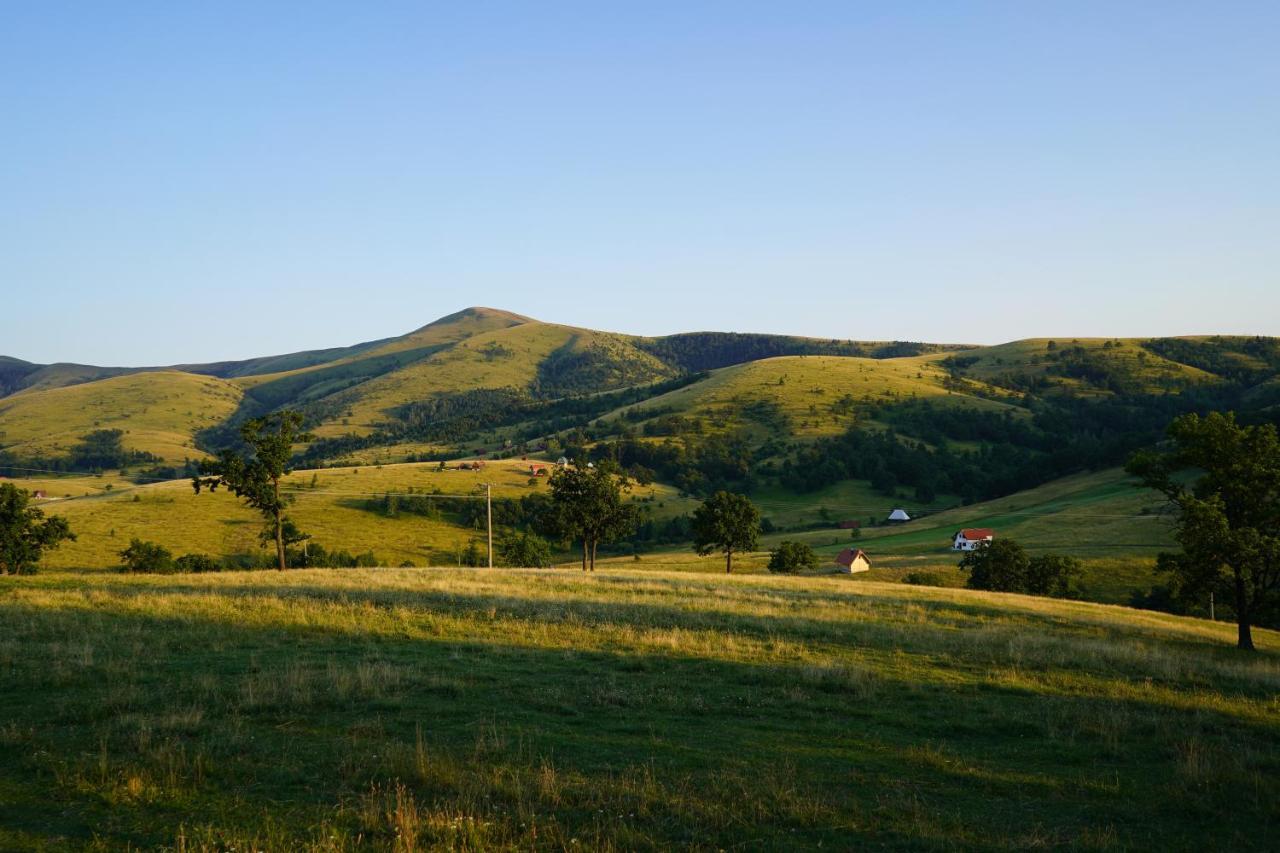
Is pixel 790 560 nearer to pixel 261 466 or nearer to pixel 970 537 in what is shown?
pixel 970 537

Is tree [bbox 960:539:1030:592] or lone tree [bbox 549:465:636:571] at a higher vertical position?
lone tree [bbox 549:465:636:571]

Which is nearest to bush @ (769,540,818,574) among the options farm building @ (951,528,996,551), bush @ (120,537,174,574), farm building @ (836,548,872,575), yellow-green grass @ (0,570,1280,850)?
farm building @ (836,548,872,575)

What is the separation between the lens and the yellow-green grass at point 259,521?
99.4m

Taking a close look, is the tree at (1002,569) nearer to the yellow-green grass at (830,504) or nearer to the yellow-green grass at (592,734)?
the yellow-green grass at (592,734)

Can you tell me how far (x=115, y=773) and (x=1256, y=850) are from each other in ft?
43.0

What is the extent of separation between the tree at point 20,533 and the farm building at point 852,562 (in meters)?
78.9

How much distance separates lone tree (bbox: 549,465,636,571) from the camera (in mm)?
62594

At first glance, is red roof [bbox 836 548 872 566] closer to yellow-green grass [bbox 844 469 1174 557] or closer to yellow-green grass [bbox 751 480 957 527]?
yellow-green grass [bbox 844 469 1174 557]

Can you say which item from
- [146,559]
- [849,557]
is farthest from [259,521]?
[849,557]

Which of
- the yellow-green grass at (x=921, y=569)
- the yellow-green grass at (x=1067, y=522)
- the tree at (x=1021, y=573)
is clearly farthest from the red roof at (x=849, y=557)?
the tree at (x=1021, y=573)

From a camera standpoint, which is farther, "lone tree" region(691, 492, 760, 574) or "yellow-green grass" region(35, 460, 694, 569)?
"yellow-green grass" region(35, 460, 694, 569)

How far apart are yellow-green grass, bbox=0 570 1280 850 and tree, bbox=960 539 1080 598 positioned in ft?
173

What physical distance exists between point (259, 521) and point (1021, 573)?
101305 millimetres

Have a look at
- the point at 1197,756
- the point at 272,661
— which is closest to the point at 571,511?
the point at 272,661
